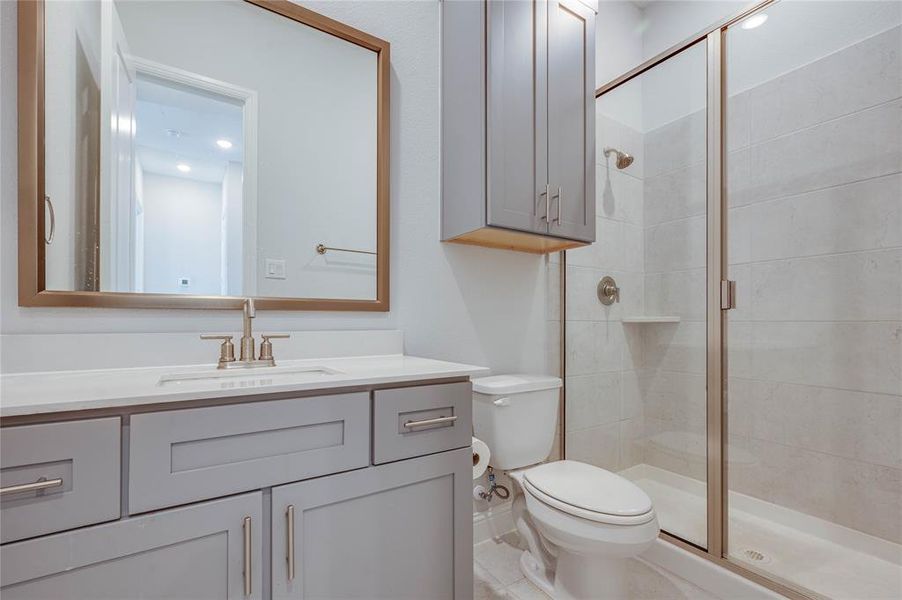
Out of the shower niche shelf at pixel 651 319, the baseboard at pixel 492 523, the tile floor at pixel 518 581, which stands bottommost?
the tile floor at pixel 518 581

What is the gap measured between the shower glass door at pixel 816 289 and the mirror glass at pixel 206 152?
150 cm

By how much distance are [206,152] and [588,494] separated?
1529mm

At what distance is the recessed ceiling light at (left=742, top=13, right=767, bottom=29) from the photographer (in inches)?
62.9

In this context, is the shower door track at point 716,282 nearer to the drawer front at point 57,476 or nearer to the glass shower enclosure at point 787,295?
the glass shower enclosure at point 787,295

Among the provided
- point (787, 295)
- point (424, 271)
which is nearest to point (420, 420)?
point (424, 271)

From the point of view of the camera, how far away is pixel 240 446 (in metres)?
0.78

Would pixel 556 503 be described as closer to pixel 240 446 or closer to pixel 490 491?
pixel 490 491

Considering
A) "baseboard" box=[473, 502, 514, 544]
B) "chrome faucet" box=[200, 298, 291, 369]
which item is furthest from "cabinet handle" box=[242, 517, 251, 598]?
"baseboard" box=[473, 502, 514, 544]

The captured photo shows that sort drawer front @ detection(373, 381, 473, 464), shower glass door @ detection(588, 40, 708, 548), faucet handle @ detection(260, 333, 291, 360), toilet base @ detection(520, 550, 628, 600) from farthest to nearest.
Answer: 1. shower glass door @ detection(588, 40, 708, 548)
2. toilet base @ detection(520, 550, 628, 600)
3. faucet handle @ detection(260, 333, 291, 360)
4. drawer front @ detection(373, 381, 473, 464)

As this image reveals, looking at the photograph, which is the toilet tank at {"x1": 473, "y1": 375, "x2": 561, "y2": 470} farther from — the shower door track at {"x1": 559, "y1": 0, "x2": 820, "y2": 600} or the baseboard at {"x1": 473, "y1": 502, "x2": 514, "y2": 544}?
the shower door track at {"x1": 559, "y1": 0, "x2": 820, "y2": 600}

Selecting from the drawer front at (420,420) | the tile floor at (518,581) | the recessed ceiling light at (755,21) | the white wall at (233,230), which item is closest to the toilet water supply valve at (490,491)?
the tile floor at (518,581)

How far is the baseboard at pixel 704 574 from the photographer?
138cm

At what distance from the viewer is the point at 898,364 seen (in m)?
1.51

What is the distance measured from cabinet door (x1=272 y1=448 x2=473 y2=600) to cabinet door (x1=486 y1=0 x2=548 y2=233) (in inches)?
32.5
